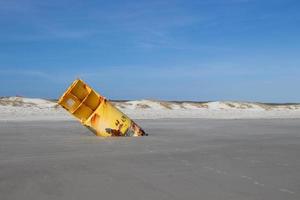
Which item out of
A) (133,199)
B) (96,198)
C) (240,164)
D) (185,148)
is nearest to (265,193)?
(133,199)

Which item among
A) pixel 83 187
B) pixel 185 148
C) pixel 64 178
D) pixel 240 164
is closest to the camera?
pixel 83 187

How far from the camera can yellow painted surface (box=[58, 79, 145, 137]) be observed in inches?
438

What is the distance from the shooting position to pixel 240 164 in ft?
19.7

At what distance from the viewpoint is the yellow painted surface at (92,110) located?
36.5ft

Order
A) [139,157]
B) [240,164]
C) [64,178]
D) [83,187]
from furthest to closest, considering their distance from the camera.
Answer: [139,157] → [240,164] → [64,178] → [83,187]

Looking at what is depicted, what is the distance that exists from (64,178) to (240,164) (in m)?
2.34

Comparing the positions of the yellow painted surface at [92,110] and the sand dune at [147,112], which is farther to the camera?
the sand dune at [147,112]

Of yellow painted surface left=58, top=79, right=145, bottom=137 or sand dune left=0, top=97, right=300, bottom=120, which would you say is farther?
sand dune left=0, top=97, right=300, bottom=120

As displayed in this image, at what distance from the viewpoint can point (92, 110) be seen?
11234 mm

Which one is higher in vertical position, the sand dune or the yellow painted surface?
the yellow painted surface

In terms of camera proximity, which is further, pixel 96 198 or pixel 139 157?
pixel 139 157

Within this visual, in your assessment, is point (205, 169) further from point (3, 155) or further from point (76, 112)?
point (76, 112)

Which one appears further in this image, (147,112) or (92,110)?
A: (147,112)

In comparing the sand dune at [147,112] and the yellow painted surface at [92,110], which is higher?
the yellow painted surface at [92,110]
